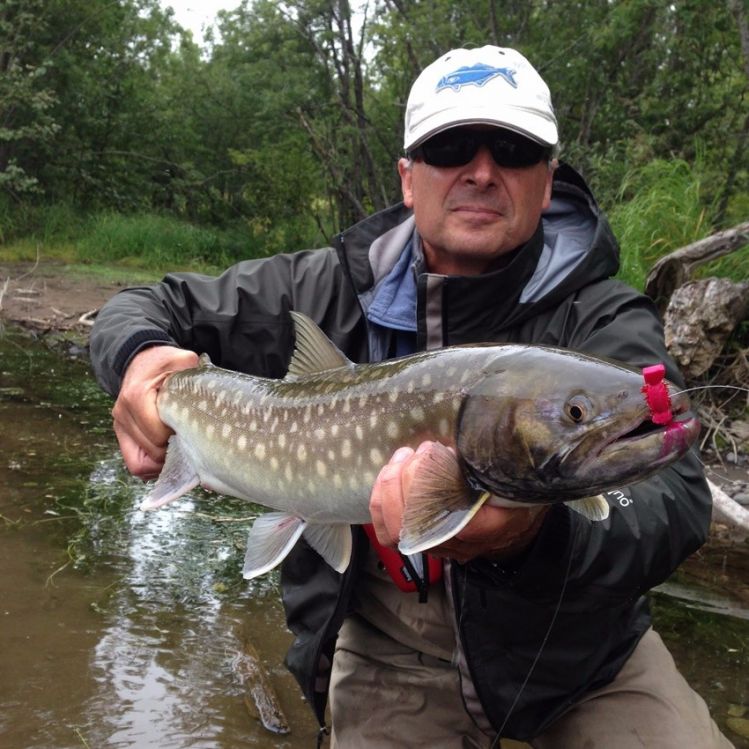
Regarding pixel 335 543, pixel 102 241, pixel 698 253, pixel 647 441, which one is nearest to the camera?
pixel 647 441

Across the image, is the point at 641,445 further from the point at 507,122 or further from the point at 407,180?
the point at 407,180

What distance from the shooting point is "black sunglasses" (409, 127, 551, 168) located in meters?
2.87

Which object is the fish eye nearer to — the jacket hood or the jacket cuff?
the jacket hood

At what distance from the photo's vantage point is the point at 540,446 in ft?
5.54

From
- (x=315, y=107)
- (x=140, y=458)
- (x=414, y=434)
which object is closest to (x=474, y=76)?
(x=414, y=434)

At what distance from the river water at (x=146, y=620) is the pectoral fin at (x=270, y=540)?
4.72ft

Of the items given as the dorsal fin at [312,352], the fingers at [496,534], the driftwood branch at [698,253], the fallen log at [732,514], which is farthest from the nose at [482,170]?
the driftwood branch at [698,253]

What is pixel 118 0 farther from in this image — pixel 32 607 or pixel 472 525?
pixel 472 525

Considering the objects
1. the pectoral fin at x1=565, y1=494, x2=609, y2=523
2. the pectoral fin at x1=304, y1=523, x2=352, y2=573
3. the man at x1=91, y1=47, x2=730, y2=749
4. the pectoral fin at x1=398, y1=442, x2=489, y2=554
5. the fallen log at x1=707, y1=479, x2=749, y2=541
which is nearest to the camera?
the pectoral fin at x1=398, y1=442, x2=489, y2=554

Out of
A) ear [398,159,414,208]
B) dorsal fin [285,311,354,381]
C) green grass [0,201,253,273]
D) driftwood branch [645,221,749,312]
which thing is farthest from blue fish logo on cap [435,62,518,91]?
green grass [0,201,253,273]

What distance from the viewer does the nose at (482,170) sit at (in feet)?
9.45

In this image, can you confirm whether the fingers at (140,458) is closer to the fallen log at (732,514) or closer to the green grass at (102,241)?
the fallen log at (732,514)

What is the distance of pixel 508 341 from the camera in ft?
6.56

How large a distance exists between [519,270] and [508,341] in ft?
2.96
